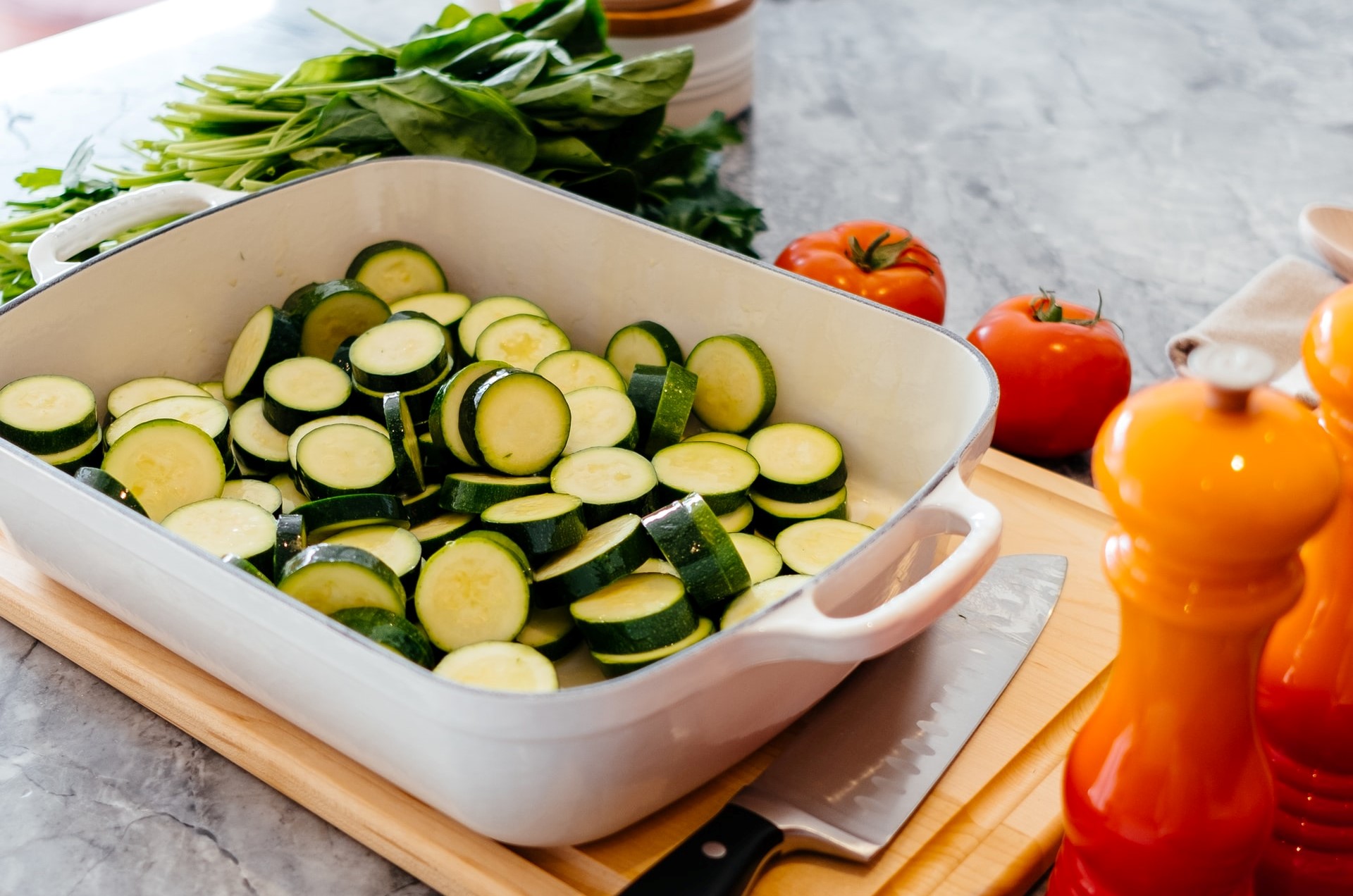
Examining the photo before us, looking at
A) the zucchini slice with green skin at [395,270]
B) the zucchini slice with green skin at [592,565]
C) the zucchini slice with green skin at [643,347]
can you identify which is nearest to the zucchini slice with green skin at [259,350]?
the zucchini slice with green skin at [395,270]

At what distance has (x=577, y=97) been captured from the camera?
1498 mm

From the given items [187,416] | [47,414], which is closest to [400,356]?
[187,416]

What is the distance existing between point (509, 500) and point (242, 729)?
0.94ft

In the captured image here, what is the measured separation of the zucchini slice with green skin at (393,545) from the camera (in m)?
1.00

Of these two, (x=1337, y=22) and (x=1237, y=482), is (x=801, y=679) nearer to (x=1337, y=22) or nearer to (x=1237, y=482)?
(x=1237, y=482)

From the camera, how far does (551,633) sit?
0.98 m

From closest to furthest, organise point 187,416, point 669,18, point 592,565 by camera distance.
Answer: point 592,565 < point 187,416 < point 669,18

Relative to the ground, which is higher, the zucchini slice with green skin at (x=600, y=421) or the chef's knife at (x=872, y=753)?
the zucchini slice with green skin at (x=600, y=421)

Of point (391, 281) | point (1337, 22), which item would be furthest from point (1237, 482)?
point (1337, 22)

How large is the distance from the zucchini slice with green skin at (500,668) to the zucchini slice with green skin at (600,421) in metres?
0.32

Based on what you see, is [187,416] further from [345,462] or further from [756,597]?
[756,597]

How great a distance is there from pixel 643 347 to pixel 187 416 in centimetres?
46

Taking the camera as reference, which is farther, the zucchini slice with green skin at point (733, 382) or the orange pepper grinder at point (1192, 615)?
the zucchini slice with green skin at point (733, 382)

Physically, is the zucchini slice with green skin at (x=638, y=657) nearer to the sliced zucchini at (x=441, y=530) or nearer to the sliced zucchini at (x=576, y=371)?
the sliced zucchini at (x=441, y=530)
